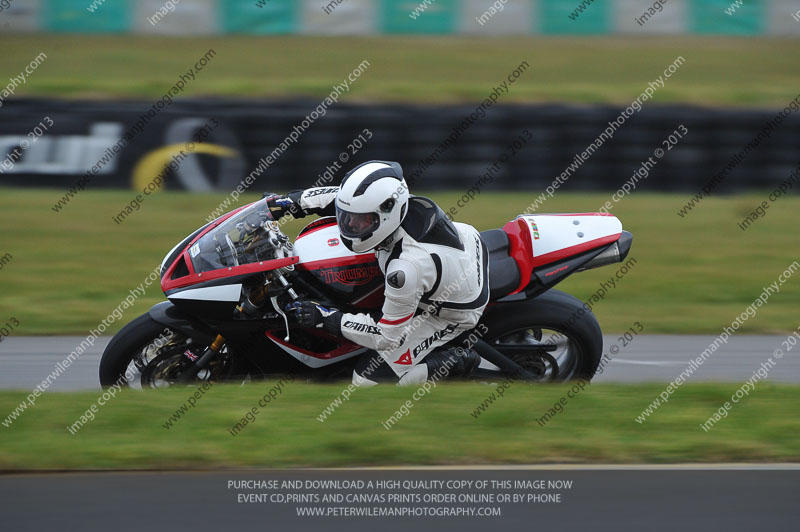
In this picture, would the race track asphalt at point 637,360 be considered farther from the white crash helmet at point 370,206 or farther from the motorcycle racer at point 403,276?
the white crash helmet at point 370,206

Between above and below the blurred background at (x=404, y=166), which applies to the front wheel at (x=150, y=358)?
above

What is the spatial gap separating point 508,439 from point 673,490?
2.40 feet

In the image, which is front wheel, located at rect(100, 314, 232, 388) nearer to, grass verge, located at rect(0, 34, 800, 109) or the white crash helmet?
the white crash helmet

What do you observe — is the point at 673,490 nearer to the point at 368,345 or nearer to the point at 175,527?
the point at 368,345

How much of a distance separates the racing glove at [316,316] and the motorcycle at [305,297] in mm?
112

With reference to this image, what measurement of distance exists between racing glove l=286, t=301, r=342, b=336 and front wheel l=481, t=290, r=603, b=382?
0.85 meters

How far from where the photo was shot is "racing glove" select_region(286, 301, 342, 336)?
14.5 feet

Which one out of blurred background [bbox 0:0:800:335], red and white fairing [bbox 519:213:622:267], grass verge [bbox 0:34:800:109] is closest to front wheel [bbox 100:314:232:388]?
red and white fairing [bbox 519:213:622:267]

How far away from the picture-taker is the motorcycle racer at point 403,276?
4367mm

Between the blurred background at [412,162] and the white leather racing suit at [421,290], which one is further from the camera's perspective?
the white leather racing suit at [421,290]

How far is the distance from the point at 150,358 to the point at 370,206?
57.6 inches

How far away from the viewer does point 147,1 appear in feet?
52.9

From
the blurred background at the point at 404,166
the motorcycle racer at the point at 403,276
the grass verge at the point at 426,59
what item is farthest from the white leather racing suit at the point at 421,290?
the grass verge at the point at 426,59

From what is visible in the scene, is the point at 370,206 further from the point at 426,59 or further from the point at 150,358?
the point at 426,59
